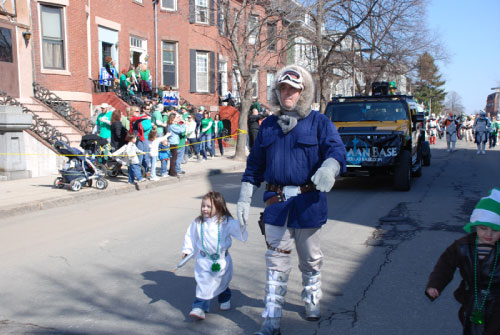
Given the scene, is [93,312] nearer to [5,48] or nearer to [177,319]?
[177,319]

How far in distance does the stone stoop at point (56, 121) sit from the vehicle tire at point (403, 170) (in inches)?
384

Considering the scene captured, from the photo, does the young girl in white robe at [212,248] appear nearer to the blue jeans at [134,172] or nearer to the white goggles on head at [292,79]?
the white goggles on head at [292,79]

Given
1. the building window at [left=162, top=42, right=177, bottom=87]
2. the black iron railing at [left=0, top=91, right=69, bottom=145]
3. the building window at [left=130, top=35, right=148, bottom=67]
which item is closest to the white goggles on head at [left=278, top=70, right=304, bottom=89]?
the black iron railing at [left=0, top=91, right=69, bottom=145]

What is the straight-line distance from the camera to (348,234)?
282 inches

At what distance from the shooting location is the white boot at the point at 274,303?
3.81 meters

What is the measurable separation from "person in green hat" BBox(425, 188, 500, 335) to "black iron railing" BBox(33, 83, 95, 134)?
49.5ft

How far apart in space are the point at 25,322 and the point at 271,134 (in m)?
2.61

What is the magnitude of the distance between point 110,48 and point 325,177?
2046 cm

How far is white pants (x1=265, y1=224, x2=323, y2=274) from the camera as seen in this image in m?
3.90

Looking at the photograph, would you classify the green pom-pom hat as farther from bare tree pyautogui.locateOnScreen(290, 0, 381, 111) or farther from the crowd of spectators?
bare tree pyautogui.locateOnScreen(290, 0, 381, 111)

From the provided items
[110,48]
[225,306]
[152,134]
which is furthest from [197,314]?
[110,48]

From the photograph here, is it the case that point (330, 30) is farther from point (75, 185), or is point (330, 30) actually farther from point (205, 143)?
point (75, 185)

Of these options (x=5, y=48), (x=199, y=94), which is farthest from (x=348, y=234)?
(x=199, y=94)

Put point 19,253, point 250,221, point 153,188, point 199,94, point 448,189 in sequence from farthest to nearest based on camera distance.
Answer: point 199,94
point 153,188
point 448,189
point 250,221
point 19,253
